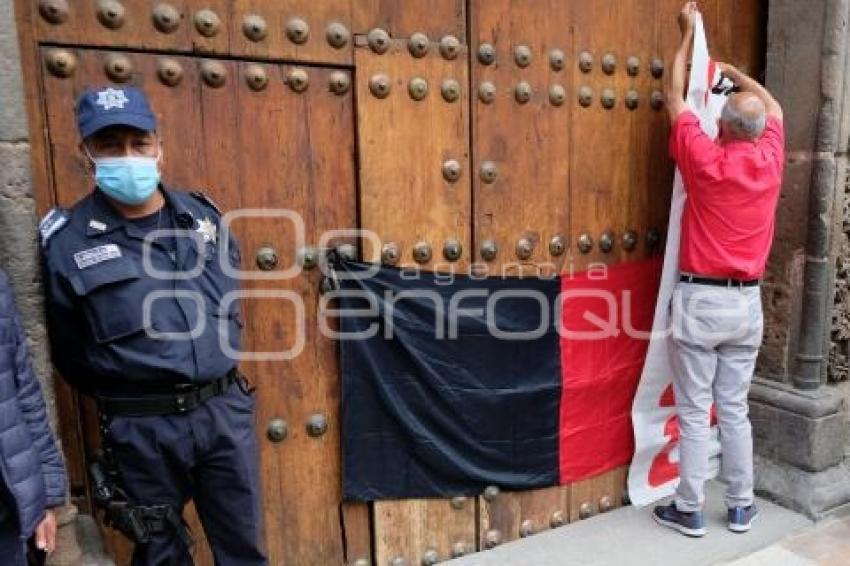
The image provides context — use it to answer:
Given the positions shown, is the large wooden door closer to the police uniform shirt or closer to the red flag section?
the red flag section

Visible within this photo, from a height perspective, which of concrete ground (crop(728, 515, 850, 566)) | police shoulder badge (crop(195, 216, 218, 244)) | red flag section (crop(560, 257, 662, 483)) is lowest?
concrete ground (crop(728, 515, 850, 566))

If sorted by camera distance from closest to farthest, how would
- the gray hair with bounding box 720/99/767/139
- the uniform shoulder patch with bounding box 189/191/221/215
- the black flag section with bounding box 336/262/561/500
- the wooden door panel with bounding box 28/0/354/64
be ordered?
1. the wooden door panel with bounding box 28/0/354/64
2. the uniform shoulder patch with bounding box 189/191/221/215
3. the black flag section with bounding box 336/262/561/500
4. the gray hair with bounding box 720/99/767/139

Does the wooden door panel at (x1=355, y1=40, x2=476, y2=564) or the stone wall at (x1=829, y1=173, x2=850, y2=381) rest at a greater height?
the wooden door panel at (x1=355, y1=40, x2=476, y2=564)

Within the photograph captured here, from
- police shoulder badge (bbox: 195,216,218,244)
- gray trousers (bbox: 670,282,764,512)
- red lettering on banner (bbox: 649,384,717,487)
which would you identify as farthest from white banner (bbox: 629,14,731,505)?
police shoulder badge (bbox: 195,216,218,244)

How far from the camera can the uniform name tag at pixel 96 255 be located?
1.68 meters

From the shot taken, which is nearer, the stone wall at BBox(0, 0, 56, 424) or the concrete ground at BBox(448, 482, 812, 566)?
Result: the stone wall at BBox(0, 0, 56, 424)

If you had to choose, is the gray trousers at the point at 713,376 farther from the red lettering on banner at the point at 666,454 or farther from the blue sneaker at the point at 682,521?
the red lettering on banner at the point at 666,454

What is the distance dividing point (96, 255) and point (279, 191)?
630mm

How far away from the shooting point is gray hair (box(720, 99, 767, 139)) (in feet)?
8.47

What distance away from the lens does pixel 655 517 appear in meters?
2.91

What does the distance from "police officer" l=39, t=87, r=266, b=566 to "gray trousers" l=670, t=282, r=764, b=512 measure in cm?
172

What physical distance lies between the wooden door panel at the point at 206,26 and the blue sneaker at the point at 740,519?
7.37 ft

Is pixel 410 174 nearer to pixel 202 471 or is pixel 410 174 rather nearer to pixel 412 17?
pixel 412 17

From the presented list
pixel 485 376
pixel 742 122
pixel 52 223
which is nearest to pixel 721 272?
pixel 742 122
